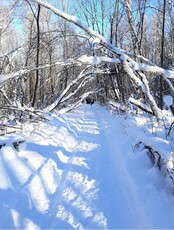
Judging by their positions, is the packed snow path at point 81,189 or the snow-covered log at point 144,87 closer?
the packed snow path at point 81,189

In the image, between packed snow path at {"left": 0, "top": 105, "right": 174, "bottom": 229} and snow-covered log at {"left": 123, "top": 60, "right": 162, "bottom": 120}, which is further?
snow-covered log at {"left": 123, "top": 60, "right": 162, "bottom": 120}

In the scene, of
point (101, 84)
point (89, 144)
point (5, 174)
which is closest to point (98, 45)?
point (89, 144)

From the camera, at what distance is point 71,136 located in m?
10.9

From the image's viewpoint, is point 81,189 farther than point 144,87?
No

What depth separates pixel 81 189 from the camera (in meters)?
5.11

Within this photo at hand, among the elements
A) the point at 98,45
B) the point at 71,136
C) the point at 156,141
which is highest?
the point at 98,45

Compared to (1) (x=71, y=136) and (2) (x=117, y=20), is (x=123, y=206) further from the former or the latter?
(2) (x=117, y=20)

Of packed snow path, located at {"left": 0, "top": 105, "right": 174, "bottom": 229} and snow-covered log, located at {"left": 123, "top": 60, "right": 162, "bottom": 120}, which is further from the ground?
snow-covered log, located at {"left": 123, "top": 60, "right": 162, "bottom": 120}

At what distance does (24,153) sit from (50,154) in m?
0.62

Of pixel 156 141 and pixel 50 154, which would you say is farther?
pixel 50 154

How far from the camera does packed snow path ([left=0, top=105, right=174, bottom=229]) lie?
156 inches

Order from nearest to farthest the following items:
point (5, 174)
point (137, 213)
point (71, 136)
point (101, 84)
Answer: point (137, 213), point (5, 174), point (71, 136), point (101, 84)

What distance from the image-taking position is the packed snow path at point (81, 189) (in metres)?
3.97

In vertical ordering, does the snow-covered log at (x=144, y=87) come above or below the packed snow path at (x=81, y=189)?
above
